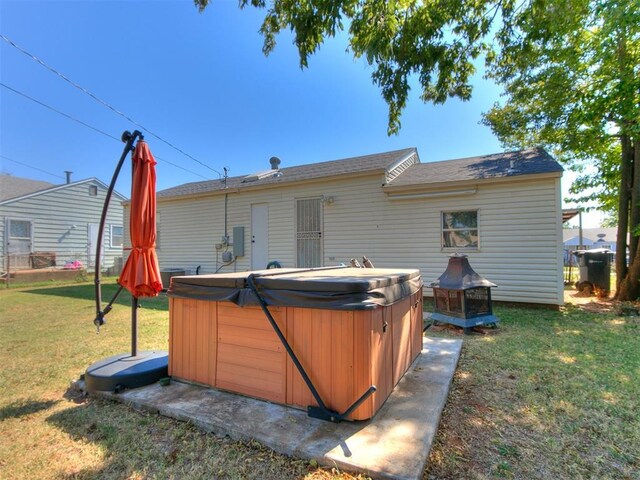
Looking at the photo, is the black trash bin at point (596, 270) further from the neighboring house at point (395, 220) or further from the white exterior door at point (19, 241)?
the white exterior door at point (19, 241)

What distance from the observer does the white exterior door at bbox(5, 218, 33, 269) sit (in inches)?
520

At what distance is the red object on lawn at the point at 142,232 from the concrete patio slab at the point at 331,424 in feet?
3.20

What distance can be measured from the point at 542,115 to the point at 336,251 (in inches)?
276

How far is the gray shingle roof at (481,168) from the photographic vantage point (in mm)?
7109

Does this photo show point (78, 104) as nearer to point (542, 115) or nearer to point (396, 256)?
point (396, 256)

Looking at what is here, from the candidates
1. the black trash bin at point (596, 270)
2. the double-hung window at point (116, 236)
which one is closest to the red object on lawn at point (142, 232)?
the black trash bin at point (596, 270)

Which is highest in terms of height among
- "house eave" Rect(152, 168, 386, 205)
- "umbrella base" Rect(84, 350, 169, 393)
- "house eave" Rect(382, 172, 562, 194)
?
"house eave" Rect(152, 168, 386, 205)

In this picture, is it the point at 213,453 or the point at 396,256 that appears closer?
the point at 213,453

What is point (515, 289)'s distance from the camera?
712cm

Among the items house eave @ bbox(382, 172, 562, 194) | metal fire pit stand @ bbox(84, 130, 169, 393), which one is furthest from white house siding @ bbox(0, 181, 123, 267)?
metal fire pit stand @ bbox(84, 130, 169, 393)

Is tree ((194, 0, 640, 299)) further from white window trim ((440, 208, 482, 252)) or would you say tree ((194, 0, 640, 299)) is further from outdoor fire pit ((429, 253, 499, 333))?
white window trim ((440, 208, 482, 252))

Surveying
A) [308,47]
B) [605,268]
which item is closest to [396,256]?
[308,47]

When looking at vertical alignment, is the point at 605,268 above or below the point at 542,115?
below

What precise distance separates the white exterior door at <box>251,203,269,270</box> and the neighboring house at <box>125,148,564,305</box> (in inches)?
1.3
